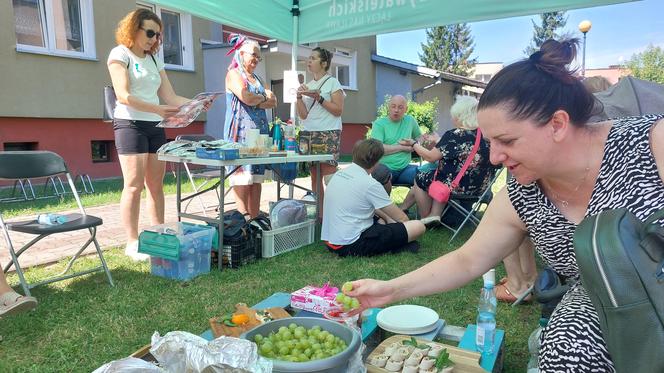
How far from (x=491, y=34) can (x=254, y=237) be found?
178 ft

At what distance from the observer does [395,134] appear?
5.79 meters

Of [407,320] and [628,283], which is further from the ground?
[628,283]

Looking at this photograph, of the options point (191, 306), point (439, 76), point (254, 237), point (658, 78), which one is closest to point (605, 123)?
point (191, 306)

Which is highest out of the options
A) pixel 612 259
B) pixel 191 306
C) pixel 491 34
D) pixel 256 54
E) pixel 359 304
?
pixel 491 34

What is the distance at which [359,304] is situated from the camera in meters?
1.83

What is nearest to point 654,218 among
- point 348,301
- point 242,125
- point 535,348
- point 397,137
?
point 348,301

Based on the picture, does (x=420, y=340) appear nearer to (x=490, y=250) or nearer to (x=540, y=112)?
(x=490, y=250)

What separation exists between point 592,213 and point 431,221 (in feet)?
11.3

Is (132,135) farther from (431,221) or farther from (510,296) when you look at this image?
(510,296)

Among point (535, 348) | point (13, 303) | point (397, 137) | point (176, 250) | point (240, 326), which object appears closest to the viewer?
point (240, 326)

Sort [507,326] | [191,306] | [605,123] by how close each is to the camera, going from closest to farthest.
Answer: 1. [605,123]
2. [507,326]
3. [191,306]

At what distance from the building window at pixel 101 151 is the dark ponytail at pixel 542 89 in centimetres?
937

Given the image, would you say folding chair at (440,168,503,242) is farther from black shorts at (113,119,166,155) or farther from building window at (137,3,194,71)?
building window at (137,3,194,71)

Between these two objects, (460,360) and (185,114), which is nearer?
(460,360)
